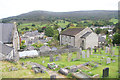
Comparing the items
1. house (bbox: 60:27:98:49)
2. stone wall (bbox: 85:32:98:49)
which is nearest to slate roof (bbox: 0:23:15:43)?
house (bbox: 60:27:98:49)

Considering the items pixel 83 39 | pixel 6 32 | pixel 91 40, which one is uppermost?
pixel 6 32

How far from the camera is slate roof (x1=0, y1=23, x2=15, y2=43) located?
1161 centimetres

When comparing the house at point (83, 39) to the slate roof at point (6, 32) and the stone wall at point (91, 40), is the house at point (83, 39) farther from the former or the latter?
the slate roof at point (6, 32)

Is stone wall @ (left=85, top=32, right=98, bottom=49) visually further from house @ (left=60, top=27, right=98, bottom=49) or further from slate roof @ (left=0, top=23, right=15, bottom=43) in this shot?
slate roof @ (left=0, top=23, right=15, bottom=43)

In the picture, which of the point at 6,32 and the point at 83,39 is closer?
the point at 6,32

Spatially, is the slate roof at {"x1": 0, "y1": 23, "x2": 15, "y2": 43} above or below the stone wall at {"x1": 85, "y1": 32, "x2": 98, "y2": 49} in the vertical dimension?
above

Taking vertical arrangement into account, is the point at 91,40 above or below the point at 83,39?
below

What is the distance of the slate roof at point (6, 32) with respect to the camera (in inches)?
457

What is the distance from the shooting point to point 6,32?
39.8 feet

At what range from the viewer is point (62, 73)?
18.0 ft

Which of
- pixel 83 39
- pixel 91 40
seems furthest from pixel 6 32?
pixel 91 40

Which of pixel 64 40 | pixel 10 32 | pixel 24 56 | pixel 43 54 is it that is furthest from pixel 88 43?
pixel 10 32

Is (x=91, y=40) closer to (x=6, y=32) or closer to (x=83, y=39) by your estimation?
(x=83, y=39)

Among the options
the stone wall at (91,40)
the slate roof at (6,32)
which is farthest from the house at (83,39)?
the slate roof at (6,32)
